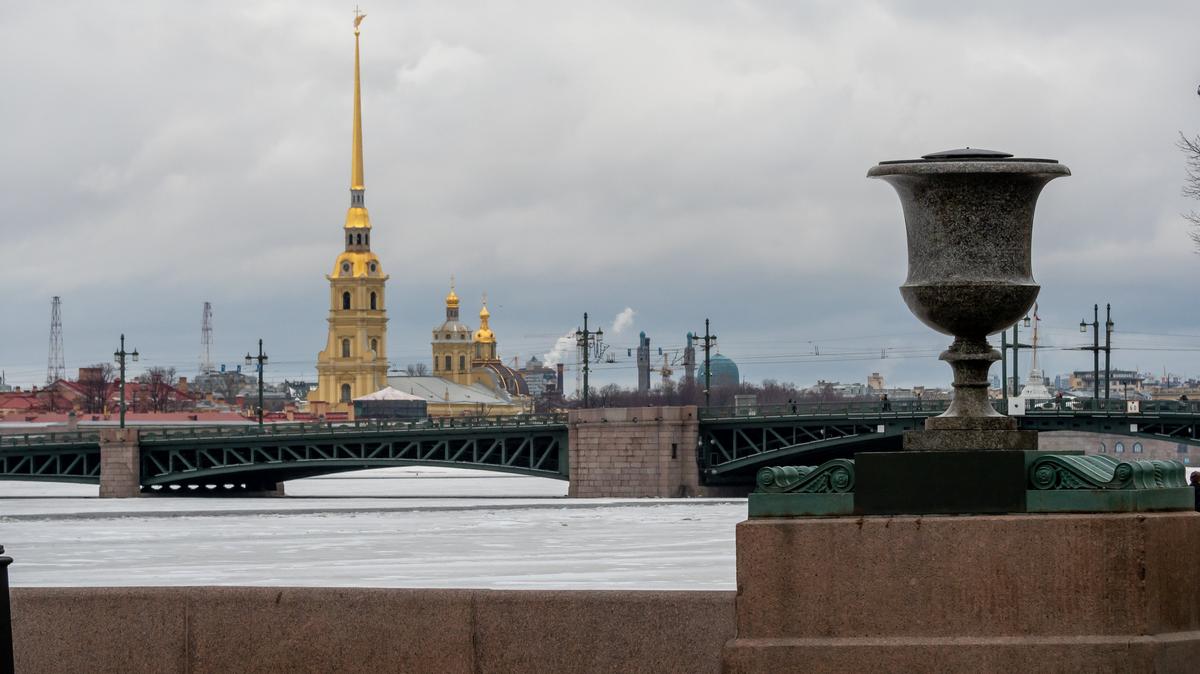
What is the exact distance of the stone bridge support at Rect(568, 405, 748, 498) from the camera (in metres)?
66.9

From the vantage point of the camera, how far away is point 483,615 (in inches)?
383

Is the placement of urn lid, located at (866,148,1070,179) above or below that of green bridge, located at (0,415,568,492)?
above

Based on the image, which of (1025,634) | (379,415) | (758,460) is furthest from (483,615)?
(379,415)

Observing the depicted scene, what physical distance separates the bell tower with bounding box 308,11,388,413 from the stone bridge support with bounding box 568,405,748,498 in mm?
125549

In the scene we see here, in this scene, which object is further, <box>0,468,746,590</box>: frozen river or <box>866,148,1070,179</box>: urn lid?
<box>0,468,746,590</box>: frozen river

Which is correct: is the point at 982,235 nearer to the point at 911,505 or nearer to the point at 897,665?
the point at 911,505

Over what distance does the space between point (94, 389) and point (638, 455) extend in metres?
121

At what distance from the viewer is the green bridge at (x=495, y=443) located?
63.5 meters

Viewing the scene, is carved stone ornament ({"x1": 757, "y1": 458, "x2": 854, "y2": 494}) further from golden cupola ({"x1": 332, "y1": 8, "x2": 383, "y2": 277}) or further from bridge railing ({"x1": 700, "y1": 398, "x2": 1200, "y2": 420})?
golden cupola ({"x1": 332, "y1": 8, "x2": 383, "y2": 277})

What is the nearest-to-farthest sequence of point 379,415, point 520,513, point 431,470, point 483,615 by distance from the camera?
point 483,615
point 520,513
point 431,470
point 379,415

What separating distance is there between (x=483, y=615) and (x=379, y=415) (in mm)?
167886

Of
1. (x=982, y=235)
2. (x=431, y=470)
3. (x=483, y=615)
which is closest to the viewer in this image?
(x=982, y=235)

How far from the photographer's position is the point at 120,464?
71.1 meters

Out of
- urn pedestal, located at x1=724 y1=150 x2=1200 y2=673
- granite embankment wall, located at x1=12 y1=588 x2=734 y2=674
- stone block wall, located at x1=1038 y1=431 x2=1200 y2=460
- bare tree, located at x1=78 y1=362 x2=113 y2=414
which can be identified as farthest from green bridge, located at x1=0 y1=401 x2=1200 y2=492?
bare tree, located at x1=78 y1=362 x2=113 y2=414
